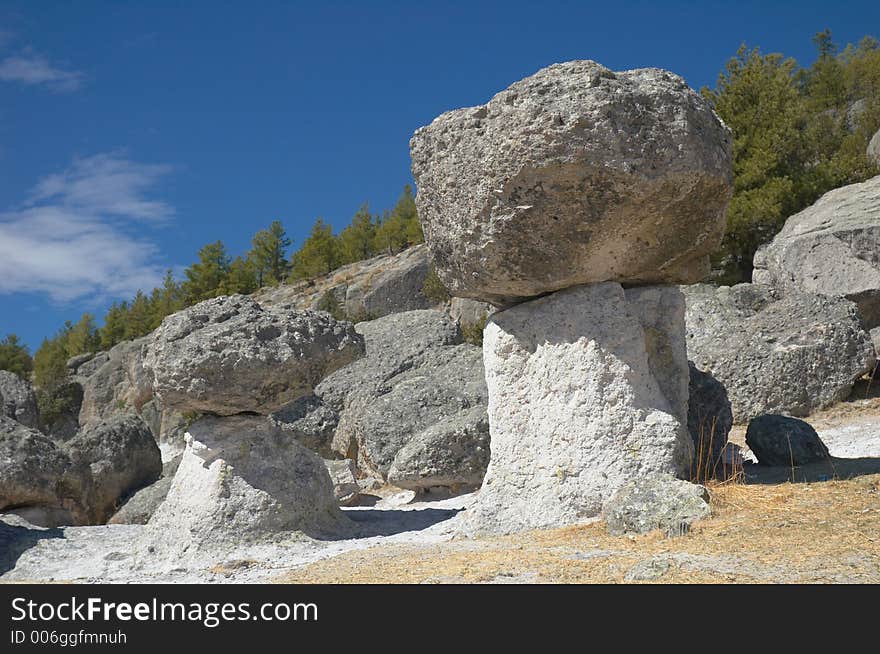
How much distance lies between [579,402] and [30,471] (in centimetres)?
669

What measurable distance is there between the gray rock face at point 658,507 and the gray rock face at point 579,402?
488mm

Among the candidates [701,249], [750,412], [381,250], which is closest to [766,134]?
[750,412]

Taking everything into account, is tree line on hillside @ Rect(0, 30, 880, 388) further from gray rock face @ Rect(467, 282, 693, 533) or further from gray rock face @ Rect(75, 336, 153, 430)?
gray rock face @ Rect(467, 282, 693, 533)

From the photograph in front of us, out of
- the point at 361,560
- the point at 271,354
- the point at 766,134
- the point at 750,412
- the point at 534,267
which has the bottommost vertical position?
the point at 361,560

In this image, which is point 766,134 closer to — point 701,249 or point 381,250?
point 701,249

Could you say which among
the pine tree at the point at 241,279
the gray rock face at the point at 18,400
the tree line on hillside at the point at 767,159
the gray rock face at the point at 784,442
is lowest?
the gray rock face at the point at 784,442

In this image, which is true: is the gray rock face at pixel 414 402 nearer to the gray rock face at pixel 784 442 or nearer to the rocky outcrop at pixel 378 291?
the gray rock face at pixel 784 442

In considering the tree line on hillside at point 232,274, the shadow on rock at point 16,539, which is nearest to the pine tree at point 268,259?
the tree line on hillside at point 232,274

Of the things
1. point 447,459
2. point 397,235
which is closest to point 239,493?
point 447,459

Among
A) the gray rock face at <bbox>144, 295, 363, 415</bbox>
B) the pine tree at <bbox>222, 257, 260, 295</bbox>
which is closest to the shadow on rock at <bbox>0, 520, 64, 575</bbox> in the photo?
the gray rock face at <bbox>144, 295, 363, 415</bbox>

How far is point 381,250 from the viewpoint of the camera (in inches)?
1992

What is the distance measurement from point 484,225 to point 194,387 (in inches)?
117

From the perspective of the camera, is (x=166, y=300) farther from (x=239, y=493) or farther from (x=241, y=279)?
(x=239, y=493)

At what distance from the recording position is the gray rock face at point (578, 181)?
684 cm
